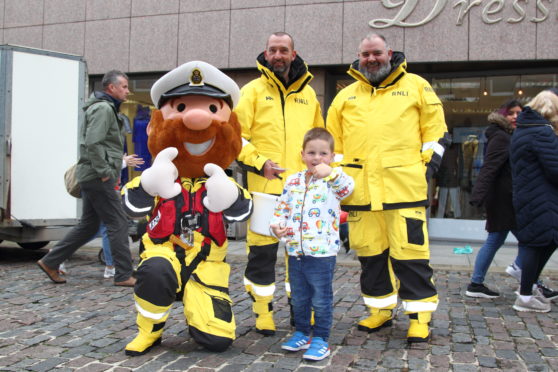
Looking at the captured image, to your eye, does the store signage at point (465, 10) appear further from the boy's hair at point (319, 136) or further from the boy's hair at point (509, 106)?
the boy's hair at point (319, 136)

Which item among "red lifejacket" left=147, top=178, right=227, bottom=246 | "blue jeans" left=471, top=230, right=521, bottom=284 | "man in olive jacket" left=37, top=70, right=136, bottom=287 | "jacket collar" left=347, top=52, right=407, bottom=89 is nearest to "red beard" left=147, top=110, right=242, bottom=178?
"red lifejacket" left=147, top=178, right=227, bottom=246

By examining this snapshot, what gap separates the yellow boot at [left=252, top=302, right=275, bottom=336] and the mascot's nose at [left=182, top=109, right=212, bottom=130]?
4.51 ft

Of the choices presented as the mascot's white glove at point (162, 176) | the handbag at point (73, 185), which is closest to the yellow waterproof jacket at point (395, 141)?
the mascot's white glove at point (162, 176)

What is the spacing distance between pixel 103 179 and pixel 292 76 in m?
2.47

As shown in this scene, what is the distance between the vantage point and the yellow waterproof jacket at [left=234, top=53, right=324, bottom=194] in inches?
166

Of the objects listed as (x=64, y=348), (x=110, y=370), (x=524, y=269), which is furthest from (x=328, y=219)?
(x=524, y=269)

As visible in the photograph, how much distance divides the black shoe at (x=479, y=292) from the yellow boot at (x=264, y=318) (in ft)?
7.62

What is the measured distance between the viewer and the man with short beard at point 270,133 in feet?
13.7

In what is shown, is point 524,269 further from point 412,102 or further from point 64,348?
point 64,348

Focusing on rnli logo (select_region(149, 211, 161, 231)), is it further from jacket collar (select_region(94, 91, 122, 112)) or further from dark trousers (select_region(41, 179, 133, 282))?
jacket collar (select_region(94, 91, 122, 112))

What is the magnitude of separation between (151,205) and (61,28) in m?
9.72

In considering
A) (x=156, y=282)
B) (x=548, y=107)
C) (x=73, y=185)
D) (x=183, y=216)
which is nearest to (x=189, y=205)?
(x=183, y=216)

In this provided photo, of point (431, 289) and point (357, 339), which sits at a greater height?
point (431, 289)

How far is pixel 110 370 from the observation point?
332cm
